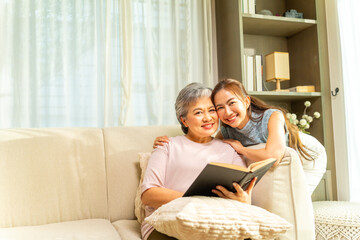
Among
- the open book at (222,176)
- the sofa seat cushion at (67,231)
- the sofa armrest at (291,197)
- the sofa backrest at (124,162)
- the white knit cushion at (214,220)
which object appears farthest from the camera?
the sofa backrest at (124,162)

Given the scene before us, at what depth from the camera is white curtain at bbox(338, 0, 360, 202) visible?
255 centimetres

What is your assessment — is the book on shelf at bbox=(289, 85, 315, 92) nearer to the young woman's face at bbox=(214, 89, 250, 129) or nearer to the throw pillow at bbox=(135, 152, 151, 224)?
the young woman's face at bbox=(214, 89, 250, 129)

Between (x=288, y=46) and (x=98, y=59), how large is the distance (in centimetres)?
180

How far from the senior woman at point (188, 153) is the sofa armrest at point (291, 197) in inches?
10.1

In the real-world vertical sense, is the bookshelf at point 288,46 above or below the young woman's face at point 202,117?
above

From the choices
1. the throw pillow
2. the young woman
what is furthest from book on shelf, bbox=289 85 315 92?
the throw pillow

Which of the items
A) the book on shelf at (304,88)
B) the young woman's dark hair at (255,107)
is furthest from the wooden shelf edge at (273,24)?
the young woman's dark hair at (255,107)

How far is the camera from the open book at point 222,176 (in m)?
1.06

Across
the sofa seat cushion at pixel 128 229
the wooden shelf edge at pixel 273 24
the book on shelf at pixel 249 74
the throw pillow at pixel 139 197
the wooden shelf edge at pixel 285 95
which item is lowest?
the sofa seat cushion at pixel 128 229

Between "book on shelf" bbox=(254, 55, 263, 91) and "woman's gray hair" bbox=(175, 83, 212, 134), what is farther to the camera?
"book on shelf" bbox=(254, 55, 263, 91)

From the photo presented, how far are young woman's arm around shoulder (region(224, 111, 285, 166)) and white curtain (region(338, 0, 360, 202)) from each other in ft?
4.27

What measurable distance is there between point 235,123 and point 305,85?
1686 mm

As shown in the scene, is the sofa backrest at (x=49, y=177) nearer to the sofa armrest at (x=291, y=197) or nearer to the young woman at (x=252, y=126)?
the young woman at (x=252, y=126)

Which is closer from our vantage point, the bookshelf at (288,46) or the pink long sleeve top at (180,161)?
the pink long sleeve top at (180,161)
